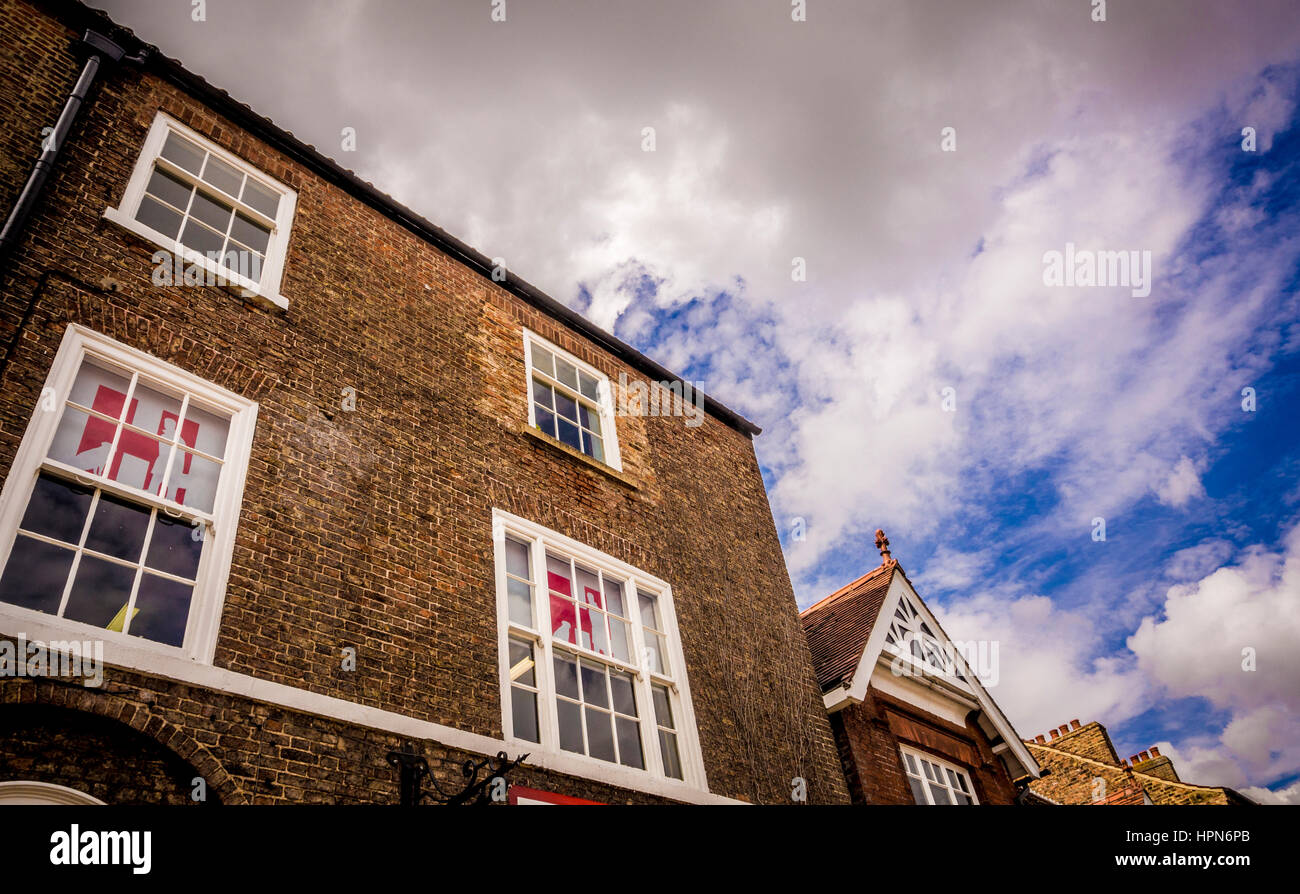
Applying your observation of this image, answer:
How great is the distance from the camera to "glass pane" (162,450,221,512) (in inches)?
252

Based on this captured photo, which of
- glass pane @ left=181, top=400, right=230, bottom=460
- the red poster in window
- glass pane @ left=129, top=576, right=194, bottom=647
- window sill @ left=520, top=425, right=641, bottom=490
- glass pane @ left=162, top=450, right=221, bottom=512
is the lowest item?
the red poster in window

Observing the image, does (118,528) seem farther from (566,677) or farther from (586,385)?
(586,385)

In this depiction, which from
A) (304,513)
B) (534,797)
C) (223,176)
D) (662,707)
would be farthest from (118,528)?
(662,707)

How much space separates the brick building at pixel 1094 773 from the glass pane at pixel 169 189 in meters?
27.2

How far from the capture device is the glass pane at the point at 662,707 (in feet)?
28.6

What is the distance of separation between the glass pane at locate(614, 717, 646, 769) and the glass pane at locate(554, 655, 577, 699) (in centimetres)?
57

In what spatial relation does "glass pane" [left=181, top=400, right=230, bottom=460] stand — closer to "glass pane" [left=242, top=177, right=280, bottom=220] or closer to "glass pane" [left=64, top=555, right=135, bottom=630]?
"glass pane" [left=64, top=555, right=135, bottom=630]

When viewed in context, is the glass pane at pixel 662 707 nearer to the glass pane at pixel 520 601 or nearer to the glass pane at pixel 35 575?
the glass pane at pixel 520 601

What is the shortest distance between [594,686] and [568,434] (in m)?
3.46

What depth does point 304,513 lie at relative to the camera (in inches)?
273

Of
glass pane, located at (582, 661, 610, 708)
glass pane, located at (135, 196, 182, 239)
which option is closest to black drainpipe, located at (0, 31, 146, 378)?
glass pane, located at (135, 196, 182, 239)

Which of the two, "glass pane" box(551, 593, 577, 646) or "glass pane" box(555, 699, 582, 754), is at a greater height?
"glass pane" box(551, 593, 577, 646)

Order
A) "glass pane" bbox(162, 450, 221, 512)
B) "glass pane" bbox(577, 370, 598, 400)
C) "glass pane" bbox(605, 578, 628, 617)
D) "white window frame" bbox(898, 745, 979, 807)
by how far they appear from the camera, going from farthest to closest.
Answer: "white window frame" bbox(898, 745, 979, 807)
"glass pane" bbox(577, 370, 598, 400)
"glass pane" bbox(605, 578, 628, 617)
"glass pane" bbox(162, 450, 221, 512)
